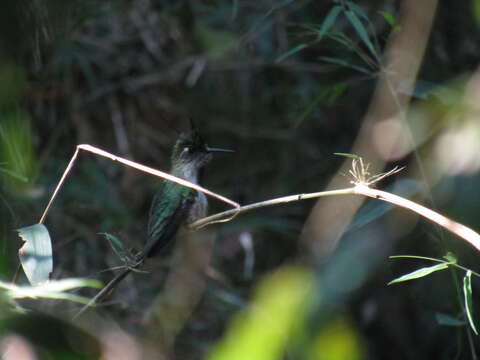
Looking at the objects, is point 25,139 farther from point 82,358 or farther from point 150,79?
point 82,358

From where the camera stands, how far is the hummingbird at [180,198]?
3.63 m

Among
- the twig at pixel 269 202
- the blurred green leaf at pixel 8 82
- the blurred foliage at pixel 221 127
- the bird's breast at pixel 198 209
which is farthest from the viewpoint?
the blurred foliage at pixel 221 127

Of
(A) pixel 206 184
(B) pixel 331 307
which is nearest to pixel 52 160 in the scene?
(A) pixel 206 184

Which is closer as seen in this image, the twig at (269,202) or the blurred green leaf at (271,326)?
the blurred green leaf at (271,326)

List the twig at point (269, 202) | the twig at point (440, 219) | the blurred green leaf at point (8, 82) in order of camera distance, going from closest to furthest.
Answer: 1. the twig at point (440, 219)
2. the twig at point (269, 202)
3. the blurred green leaf at point (8, 82)

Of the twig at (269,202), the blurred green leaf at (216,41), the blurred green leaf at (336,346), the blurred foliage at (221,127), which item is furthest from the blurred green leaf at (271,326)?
the blurred green leaf at (216,41)

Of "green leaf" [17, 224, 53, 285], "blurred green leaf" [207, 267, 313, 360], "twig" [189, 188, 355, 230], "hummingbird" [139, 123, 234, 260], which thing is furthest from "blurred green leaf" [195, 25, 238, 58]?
"blurred green leaf" [207, 267, 313, 360]

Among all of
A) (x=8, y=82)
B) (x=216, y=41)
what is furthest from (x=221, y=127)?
(x=8, y=82)

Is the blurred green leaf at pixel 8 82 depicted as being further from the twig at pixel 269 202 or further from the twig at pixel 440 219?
the twig at pixel 440 219

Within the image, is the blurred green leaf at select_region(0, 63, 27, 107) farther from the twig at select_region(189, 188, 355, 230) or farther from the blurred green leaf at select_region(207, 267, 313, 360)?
the blurred green leaf at select_region(207, 267, 313, 360)

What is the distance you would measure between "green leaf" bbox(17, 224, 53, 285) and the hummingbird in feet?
5.25

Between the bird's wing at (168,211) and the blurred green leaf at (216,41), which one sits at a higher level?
the blurred green leaf at (216,41)

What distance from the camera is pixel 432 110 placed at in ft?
10.7

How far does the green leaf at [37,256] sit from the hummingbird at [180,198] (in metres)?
1.60
